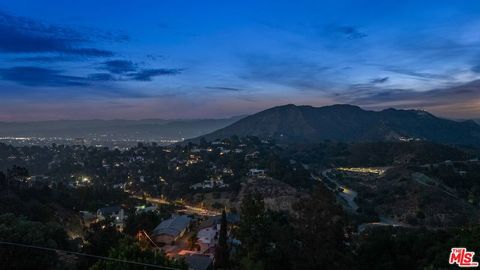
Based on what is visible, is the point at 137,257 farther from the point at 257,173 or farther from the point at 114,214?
the point at 257,173

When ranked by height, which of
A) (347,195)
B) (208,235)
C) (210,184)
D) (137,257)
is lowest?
(347,195)

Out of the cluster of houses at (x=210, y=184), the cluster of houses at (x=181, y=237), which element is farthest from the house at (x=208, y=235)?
the cluster of houses at (x=210, y=184)

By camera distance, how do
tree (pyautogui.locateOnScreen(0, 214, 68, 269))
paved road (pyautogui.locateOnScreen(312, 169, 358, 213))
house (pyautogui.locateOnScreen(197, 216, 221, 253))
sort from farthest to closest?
paved road (pyautogui.locateOnScreen(312, 169, 358, 213))
house (pyautogui.locateOnScreen(197, 216, 221, 253))
tree (pyautogui.locateOnScreen(0, 214, 68, 269))

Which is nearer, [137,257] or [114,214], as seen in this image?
[137,257]

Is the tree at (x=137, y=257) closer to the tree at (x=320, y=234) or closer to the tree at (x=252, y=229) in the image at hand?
the tree at (x=320, y=234)

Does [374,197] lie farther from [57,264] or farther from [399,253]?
[57,264]

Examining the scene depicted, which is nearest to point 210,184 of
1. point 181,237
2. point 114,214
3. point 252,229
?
point 114,214

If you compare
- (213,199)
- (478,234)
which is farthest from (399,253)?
(213,199)

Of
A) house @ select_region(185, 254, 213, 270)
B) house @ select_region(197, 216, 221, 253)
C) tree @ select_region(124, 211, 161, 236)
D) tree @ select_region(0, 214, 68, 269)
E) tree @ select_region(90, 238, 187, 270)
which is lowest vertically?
house @ select_region(197, 216, 221, 253)

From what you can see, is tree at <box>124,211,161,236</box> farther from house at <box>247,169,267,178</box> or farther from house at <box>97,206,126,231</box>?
house at <box>247,169,267,178</box>

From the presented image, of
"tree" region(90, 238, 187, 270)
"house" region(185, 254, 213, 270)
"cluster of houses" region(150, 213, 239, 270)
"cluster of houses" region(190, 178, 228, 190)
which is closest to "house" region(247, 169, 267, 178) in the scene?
"cluster of houses" region(190, 178, 228, 190)

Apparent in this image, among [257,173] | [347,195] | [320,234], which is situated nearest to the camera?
[320,234]
